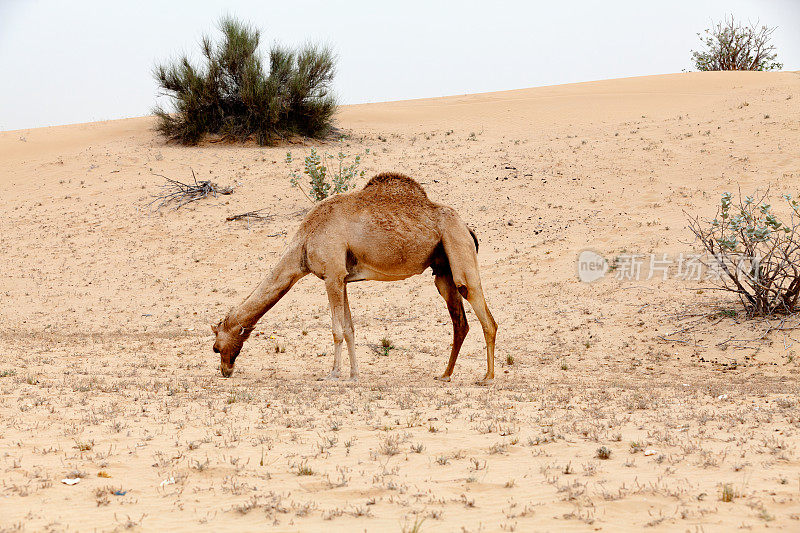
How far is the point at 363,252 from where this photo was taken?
8594 mm

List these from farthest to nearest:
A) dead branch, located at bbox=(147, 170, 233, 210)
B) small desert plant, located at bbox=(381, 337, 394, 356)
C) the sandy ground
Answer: dead branch, located at bbox=(147, 170, 233, 210) < small desert plant, located at bbox=(381, 337, 394, 356) < the sandy ground

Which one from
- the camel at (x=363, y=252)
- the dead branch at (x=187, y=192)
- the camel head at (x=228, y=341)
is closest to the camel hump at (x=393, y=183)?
the camel at (x=363, y=252)

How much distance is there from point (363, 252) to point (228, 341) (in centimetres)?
194

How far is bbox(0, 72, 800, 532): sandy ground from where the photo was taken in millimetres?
4320

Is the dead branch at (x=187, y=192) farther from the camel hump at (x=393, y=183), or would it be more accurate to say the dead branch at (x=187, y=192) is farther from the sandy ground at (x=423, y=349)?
the camel hump at (x=393, y=183)

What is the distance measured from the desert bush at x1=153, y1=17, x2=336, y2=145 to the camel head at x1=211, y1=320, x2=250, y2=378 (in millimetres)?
17518

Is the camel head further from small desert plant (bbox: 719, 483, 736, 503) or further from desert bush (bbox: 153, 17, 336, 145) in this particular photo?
desert bush (bbox: 153, 17, 336, 145)

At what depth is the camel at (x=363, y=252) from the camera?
337 inches

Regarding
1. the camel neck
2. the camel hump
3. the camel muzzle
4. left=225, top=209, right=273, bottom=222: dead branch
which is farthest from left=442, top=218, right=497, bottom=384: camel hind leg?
left=225, top=209, right=273, bottom=222: dead branch

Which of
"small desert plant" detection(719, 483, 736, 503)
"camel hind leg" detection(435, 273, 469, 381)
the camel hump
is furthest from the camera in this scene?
"camel hind leg" detection(435, 273, 469, 381)

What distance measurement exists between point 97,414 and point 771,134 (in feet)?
63.0

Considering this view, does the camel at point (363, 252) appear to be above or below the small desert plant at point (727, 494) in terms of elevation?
above

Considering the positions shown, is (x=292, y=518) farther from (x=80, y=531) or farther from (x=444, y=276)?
(x=444, y=276)

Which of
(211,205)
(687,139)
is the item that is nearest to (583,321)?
(687,139)
